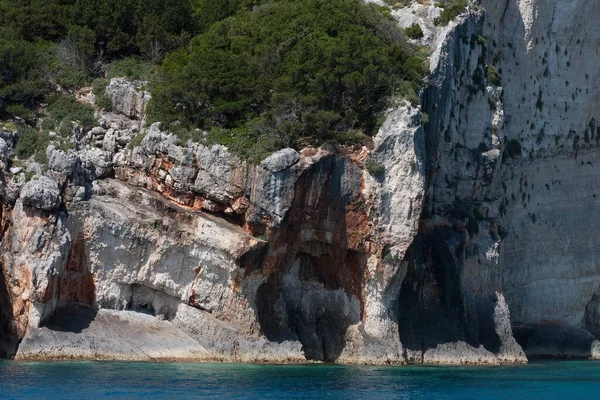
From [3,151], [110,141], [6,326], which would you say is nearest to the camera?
[6,326]

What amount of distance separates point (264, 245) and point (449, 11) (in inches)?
518

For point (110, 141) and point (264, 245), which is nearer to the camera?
point (264, 245)

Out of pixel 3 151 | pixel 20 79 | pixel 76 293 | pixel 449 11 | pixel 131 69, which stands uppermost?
pixel 449 11

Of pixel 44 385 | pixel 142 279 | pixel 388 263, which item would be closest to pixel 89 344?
A: pixel 142 279

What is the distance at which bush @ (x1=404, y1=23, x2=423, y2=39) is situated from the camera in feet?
168

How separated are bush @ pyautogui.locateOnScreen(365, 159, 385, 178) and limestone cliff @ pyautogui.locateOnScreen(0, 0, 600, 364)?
144 mm

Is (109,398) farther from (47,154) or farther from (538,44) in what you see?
(538,44)

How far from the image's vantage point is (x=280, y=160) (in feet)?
144

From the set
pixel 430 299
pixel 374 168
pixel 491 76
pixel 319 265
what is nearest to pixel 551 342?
pixel 430 299

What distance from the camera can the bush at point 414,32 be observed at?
5122 centimetres

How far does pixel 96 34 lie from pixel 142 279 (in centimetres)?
1350

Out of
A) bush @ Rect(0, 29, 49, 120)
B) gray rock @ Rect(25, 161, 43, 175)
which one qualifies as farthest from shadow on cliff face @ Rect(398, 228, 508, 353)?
bush @ Rect(0, 29, 49, 120)

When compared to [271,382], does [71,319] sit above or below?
above

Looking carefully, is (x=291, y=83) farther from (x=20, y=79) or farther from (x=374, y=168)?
(x=20, y=79)
